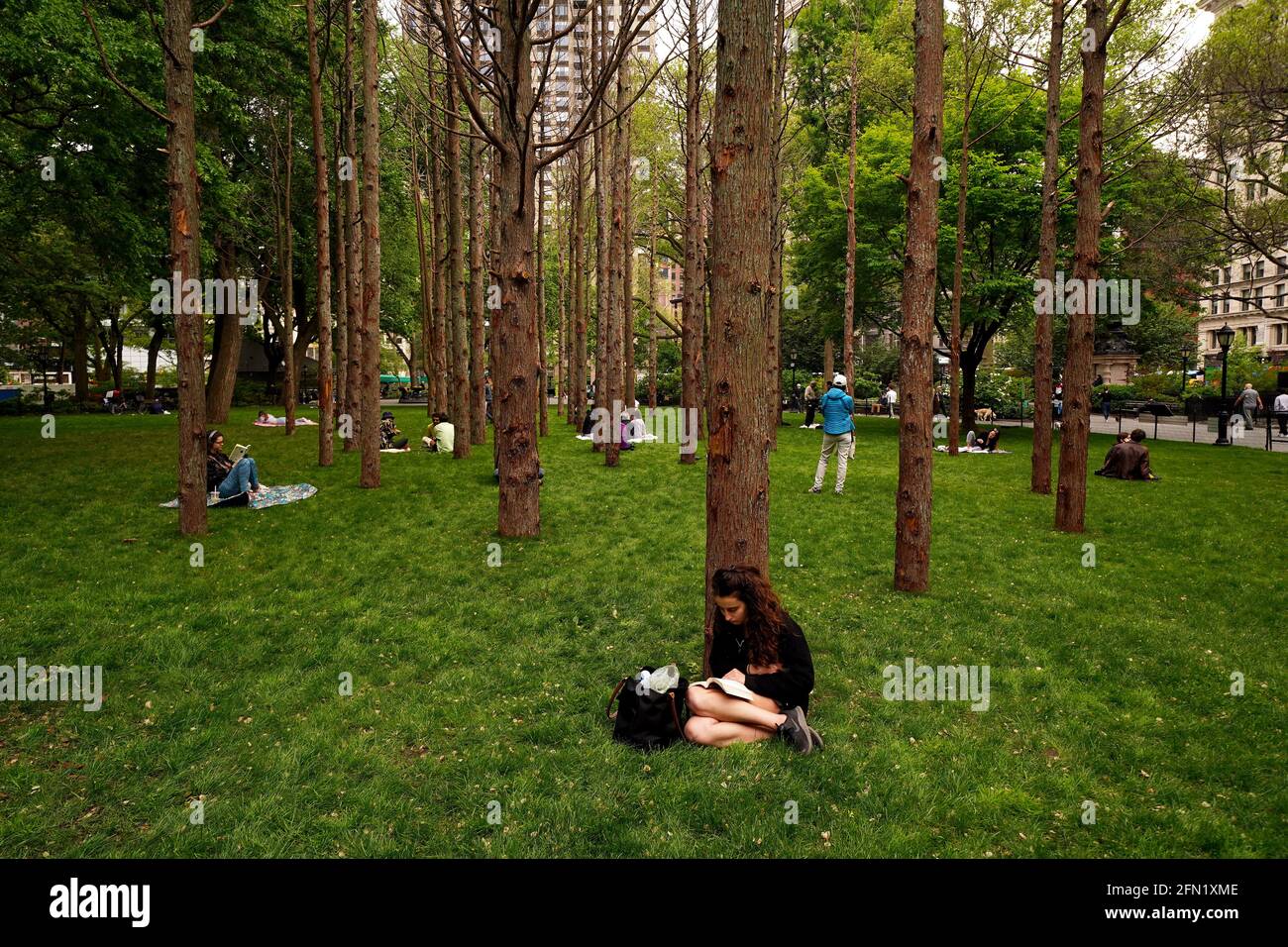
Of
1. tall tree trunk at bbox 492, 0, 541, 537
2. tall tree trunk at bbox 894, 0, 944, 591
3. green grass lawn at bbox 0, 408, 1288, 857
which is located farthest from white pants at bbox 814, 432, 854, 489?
tall tree trunk at bbox 492, 0, 541, 537

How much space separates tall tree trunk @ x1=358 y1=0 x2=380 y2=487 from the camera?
12.7 meters

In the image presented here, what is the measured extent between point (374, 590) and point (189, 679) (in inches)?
88.5

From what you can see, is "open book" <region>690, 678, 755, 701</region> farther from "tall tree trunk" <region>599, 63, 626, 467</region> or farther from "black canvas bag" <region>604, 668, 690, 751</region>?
"tall tree trunk" <region>599, 63, 626, 467</region>

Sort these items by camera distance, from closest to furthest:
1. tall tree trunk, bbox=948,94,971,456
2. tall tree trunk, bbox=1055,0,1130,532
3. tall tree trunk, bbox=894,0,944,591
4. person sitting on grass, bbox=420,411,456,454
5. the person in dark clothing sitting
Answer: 1. tall tree trunk, bbox=894,0,944,591
2. tall tree trunk, bbox=1055,0,1130,532
3. the person in dark clothing sitting
4. tall tree trunk, bbox=948,94,971,456
5. person sitting on grass, bbox=420,411,456,454

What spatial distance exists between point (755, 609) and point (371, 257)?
11.3 meters

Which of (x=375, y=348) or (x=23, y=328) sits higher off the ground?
(x=23, y=328)

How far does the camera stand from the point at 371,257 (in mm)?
13039

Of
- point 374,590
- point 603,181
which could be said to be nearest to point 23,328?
point 603,181

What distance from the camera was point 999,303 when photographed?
25.4 metres

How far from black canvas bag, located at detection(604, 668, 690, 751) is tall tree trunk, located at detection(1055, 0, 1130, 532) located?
8.00 m

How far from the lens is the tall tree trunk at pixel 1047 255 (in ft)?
40.4

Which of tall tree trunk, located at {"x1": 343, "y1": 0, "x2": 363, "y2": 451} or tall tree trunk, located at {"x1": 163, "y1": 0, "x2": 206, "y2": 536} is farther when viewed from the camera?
tall tree trunk, located at {"x1": 343, "y1": 0, "x2": 363, "y2": 451}
